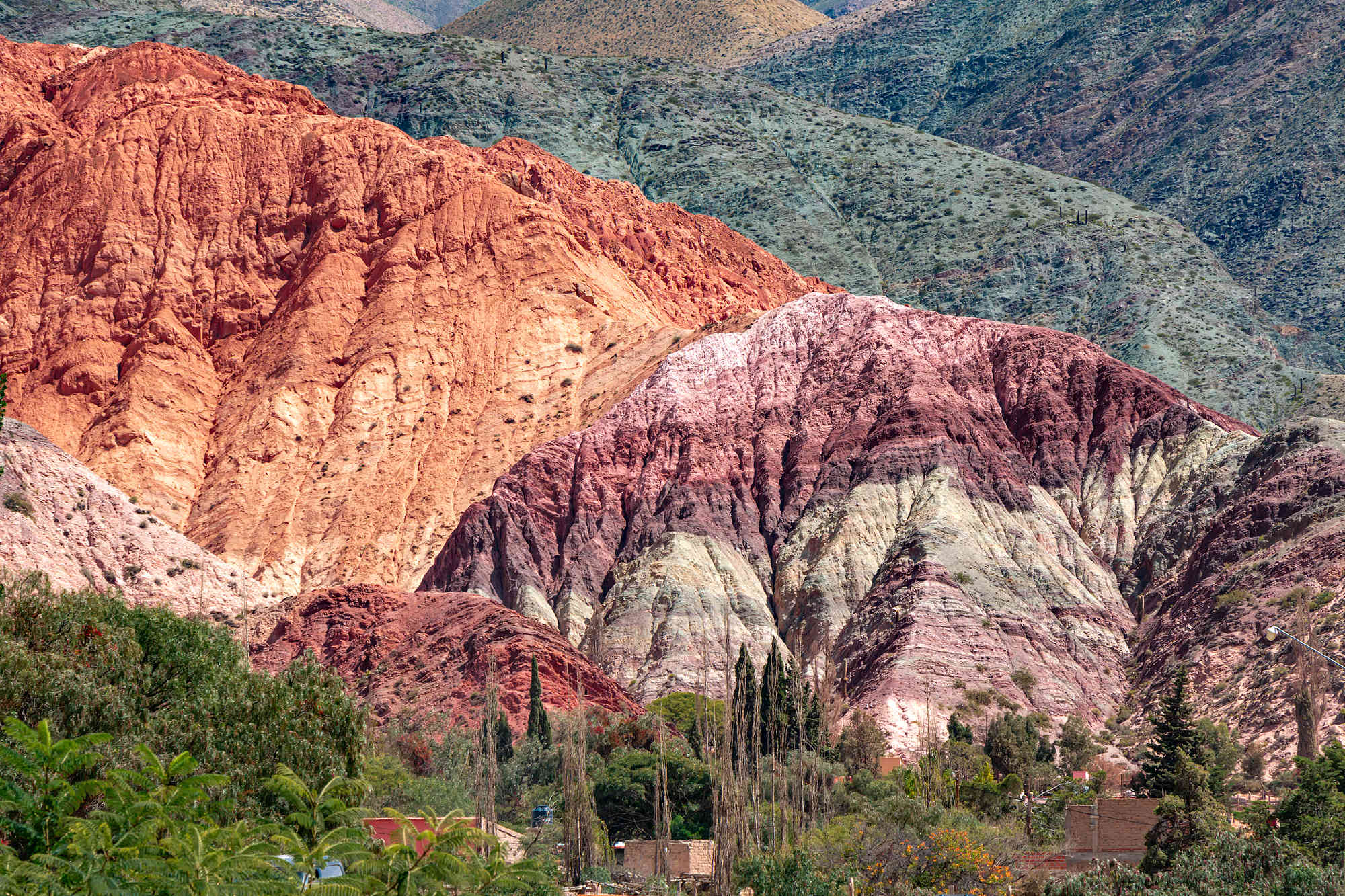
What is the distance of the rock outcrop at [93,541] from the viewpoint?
2933 inches

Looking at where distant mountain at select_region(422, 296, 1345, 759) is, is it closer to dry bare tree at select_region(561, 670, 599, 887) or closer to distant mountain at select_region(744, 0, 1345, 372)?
dry bare tree at select_region(561, 670, 599, 887)

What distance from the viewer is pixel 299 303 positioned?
378 ft

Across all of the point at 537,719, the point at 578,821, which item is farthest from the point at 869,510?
the point at 578,821

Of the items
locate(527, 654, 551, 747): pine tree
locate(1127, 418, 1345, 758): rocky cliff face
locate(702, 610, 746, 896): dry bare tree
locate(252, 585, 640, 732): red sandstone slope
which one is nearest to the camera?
locate(702, 610, 746, 896): dry bare tree

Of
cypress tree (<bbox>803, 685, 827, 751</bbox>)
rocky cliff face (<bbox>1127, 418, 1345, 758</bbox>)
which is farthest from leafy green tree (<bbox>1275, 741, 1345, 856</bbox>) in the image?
cypress tree (<bbox>803, 685, 827, 751</bbox>)

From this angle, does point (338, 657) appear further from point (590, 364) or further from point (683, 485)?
point (590, 364)

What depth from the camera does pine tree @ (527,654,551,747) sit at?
67.4 m

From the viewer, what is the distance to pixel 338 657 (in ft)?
252

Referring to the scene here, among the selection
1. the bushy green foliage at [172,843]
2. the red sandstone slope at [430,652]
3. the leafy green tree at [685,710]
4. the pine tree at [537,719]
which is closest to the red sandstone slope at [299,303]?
the red sandstone slope at [430,652]

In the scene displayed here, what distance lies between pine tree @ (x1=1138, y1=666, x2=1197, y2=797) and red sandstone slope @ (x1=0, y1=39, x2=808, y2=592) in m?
50.6

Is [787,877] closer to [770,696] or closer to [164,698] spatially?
[164,698]

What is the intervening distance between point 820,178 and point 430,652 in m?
110

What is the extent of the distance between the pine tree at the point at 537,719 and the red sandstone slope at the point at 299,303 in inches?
1004

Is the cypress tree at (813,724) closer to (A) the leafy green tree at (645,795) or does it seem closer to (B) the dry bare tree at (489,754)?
(A) the leafy green tree at (645,795)
